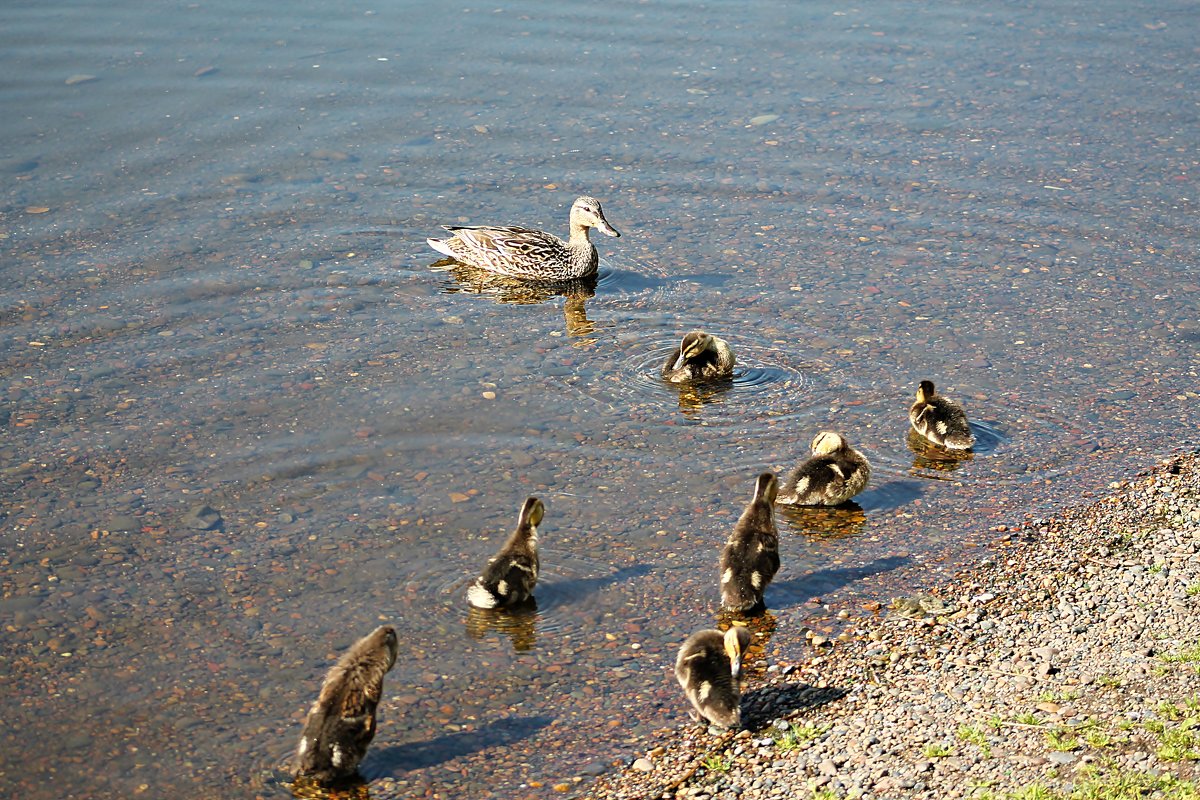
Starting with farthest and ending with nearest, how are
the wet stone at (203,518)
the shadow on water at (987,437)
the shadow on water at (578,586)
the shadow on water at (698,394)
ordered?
the shadow on water at (698,394)
the shadow on water at (987,437)
the wet stone at (203,518)
the shadow on water at (578,586)

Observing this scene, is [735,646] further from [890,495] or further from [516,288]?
[516,288]

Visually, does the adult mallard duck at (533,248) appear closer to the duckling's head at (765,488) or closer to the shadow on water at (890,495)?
the shadow on water at (890,495)

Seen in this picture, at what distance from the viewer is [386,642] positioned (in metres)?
7.70

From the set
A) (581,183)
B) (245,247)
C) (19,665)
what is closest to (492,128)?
(581,183)

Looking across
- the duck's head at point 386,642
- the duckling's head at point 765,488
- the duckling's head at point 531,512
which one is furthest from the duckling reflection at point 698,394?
the duck's head at point 386,642

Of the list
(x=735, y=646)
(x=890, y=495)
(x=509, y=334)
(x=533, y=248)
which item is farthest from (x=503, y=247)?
(x=735, y=646)

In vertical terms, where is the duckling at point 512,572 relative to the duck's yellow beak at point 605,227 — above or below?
below

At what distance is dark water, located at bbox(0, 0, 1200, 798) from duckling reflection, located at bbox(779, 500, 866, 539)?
0.12 feet

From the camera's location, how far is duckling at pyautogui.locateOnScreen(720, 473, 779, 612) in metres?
8.84

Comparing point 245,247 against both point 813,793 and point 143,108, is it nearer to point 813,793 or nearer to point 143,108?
point 143,108

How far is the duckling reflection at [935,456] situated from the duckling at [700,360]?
1807mm

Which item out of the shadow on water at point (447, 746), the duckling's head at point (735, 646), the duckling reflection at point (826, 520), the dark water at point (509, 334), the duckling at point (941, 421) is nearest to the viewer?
the shadow on water at point (447, 746)

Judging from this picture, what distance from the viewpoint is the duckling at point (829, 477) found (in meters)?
10.1

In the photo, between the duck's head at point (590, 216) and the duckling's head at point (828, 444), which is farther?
the duck's head at point (590, 216)
